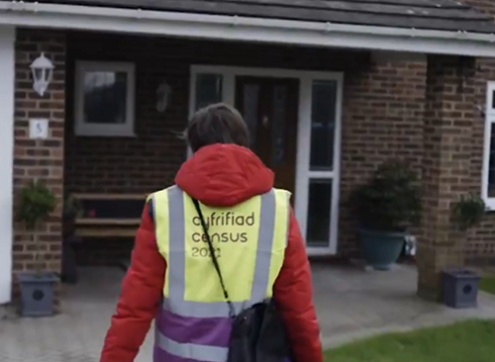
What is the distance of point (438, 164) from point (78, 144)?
3877mm

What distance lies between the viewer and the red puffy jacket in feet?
10.2

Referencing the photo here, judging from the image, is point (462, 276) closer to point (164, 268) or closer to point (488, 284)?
point (488, 284)

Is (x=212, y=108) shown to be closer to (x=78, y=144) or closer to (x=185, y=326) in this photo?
(x=185, y=326)

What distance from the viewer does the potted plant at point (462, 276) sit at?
28.9 feet

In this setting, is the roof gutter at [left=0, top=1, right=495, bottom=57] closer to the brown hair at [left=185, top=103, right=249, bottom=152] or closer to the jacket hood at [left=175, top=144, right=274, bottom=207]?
the brown hair at [left=185, top=103, right=249, bottom=152]

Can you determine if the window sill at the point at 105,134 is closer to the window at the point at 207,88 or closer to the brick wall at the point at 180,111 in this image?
the brick wall at the point at 180,111

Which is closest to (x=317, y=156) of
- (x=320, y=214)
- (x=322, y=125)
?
(x=322, y=125)

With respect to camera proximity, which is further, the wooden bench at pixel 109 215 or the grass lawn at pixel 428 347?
the wooden bench at pixel 109 215

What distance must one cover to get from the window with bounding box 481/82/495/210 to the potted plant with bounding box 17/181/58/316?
6257 mm

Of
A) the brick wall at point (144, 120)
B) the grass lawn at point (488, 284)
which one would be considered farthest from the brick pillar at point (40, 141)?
the grass lawn at point (488, 284)

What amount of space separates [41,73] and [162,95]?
279cm

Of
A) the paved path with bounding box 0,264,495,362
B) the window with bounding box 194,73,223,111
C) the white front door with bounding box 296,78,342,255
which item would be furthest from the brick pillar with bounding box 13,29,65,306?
the white front door with bounding box 296,78,342,255

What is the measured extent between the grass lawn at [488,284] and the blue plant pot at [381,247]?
103 centimetres

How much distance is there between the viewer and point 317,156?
36.6 ft
